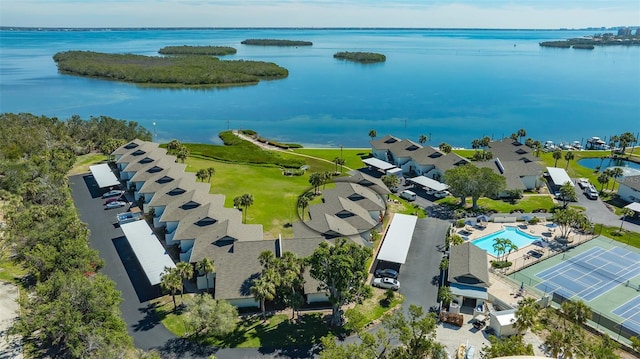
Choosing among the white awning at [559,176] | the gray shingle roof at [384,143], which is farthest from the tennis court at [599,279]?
the gray shingle roof at [384,143]

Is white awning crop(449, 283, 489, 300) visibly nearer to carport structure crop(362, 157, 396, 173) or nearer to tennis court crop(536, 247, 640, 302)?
tennis court crop(536, 247, 640, 302)

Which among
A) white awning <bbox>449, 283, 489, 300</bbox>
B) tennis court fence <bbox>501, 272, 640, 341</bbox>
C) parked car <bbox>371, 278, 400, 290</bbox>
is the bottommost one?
Result: tennis court fence <bbox>501, 272, 640, 341</bbox>

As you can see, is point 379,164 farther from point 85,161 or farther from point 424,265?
point 85,161

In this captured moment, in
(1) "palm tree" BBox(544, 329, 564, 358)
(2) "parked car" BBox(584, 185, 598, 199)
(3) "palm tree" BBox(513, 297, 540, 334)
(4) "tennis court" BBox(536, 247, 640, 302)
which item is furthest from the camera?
(2) "parked car" BBox(584, 185, 598, 199)

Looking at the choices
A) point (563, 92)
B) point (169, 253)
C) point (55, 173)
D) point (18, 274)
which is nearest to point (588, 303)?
point (169, 253)

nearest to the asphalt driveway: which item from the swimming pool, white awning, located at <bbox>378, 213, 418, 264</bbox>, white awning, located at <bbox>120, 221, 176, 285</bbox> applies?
white awning, located at <bbox>378, 213, 418, 264</bbox>

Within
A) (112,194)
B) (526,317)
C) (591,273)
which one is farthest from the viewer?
(112,194)

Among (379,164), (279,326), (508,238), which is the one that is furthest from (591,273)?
(379,164)

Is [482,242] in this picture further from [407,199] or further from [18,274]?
[18,274]
